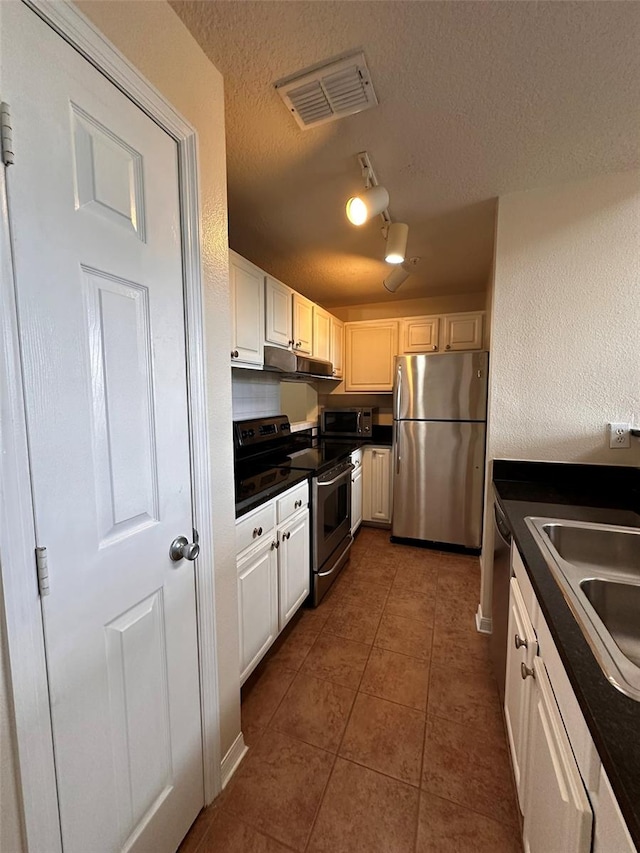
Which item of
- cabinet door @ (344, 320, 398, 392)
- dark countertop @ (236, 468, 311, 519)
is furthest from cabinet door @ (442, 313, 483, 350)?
dark countertop @ (236, 468, 311, 519)

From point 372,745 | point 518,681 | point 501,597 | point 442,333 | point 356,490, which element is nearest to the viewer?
point 518,681

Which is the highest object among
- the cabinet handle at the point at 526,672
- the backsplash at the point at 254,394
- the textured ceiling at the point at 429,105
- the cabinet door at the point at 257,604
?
the textured ceiling at the point at 429,105

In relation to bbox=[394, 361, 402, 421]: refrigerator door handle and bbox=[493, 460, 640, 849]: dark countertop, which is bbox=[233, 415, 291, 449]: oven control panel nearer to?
bbox=[394, 361, 402, 421]: refrigerator door handle

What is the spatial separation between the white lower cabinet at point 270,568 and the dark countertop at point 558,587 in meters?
1.01

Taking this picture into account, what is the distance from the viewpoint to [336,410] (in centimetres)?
368

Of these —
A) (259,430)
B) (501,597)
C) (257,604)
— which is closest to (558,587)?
(501,597)

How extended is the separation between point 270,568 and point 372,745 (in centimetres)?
78

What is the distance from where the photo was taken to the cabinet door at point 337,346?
3.33m

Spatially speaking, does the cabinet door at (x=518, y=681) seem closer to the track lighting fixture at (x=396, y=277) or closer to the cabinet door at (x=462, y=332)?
the track lighting fixture at (x=396, y=277)

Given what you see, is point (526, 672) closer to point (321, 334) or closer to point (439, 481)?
point (439, 481)

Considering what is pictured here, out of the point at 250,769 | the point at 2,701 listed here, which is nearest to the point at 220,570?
the point at 2,701

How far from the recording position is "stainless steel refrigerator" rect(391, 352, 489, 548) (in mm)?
2756

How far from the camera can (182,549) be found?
3.20ft

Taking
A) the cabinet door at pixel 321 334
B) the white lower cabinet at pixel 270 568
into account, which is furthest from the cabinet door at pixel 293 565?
the cabinet door at pixel 321 334
